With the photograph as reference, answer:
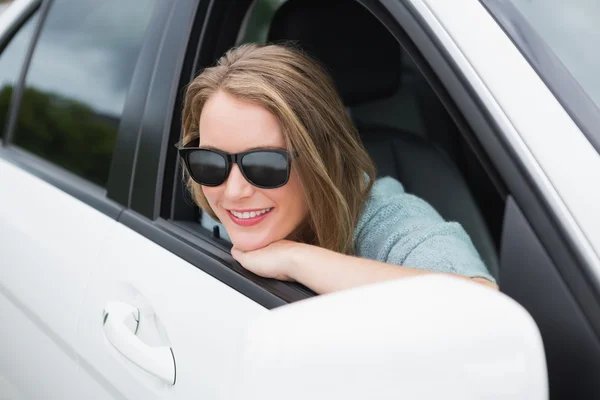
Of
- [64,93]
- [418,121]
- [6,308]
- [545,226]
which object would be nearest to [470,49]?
[545,226]

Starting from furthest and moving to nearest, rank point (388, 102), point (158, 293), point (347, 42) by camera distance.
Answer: point (388, 102) < point (347, 42) < point (158, 293)

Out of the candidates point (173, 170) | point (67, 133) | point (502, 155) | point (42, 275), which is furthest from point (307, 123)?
point (67, 133)

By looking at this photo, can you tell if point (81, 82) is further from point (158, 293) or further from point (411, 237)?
point (411, 237)

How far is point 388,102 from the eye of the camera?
286cm

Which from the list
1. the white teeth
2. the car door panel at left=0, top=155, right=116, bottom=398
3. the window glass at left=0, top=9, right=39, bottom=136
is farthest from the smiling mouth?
the window glass at left=0, top=9, right=39, bottom=136

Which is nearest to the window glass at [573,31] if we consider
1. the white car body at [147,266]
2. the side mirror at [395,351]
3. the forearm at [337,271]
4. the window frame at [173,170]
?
the white car body at [147,266]

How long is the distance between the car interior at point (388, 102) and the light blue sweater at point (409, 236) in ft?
1.34

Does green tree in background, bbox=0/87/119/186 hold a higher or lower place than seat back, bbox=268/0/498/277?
lower

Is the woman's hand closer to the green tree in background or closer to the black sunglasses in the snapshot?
the black sunglasses

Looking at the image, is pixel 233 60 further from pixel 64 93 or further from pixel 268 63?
pixel 64 93

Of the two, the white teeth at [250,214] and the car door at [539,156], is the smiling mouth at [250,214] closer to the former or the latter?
the white teeth at [250,214]

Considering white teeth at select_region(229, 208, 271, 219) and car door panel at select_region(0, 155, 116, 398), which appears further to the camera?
car door panel at select_region(0, 155, 116, 398)

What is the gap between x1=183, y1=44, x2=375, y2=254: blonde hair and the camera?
4.85 ft

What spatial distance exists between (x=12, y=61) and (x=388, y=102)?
1.36 meters
